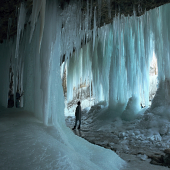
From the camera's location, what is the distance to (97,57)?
26.3 ft

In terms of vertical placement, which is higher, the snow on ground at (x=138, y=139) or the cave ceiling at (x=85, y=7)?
the cave ceiling at (x=85, y=7)

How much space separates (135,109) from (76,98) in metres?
12.2

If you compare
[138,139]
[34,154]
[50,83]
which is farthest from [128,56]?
[34,154]

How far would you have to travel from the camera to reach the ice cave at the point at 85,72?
6.08ft

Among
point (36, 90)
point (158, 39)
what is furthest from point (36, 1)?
point (158, 39)

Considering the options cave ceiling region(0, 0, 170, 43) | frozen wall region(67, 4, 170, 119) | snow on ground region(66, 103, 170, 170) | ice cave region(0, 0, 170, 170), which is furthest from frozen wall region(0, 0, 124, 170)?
frozen wall region(67, 4, 170, 119)

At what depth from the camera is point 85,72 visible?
350 inches

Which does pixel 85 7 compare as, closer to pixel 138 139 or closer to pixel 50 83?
pixel 50 83

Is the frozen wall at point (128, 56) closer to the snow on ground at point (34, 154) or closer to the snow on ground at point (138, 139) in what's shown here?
the snow on ground at point (138, 139)

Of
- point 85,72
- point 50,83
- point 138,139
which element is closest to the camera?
point 50,83

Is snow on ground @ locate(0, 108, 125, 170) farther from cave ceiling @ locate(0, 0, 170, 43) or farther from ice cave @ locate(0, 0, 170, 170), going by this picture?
cave ceiling @ locate(0, 0, 170, 43)

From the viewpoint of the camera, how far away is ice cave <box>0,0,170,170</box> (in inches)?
73.0

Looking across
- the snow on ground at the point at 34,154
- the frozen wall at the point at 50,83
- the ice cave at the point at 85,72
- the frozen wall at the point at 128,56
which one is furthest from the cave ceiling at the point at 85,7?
the snow on ground at the point at 34,154

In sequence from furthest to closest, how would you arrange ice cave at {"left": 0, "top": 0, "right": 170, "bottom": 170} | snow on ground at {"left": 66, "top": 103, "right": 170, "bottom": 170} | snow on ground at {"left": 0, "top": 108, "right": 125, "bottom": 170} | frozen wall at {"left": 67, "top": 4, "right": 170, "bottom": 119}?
frozen wall at {"left": 67, "top": 4, "right": 170, "bottom": 119}, snow on ground at {"left": 66, "top": 103, "right": 170, "bottom": 170}, ice cave at {"left": 0, "top": 0, "right": 170, "bottom": 170}, snow on ground at {"left": 0, "top": 108, "right": 125, "bottom": 170}
